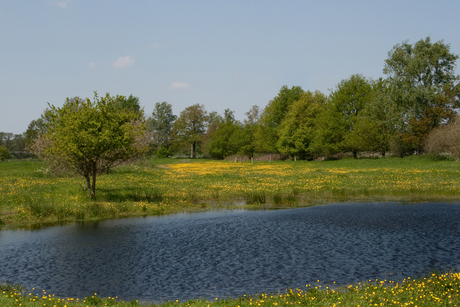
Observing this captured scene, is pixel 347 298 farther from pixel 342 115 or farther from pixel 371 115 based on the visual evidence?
pixel 342 115

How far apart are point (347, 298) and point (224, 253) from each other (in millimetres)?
7407

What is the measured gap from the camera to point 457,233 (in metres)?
19.7

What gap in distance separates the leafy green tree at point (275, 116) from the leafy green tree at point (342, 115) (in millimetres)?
19936

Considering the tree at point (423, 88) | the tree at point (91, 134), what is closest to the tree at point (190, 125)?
the tree at point (423, 88)

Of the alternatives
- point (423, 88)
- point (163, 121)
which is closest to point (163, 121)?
point (163, 121)

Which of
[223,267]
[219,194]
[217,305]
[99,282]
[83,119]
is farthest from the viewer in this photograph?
[219,194]

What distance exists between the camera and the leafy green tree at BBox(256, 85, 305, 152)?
109506 mm

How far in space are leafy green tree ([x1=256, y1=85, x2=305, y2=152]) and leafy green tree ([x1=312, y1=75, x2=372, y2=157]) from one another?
19.9 metres

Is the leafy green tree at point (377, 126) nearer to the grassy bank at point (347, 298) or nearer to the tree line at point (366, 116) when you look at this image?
the tree line at point (366, 116)

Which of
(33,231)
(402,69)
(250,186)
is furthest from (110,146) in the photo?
(402,69)

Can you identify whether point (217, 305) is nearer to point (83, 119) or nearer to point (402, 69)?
point (83, 119)

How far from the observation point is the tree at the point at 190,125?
141 m

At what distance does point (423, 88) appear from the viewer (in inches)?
2744

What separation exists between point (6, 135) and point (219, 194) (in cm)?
18714
